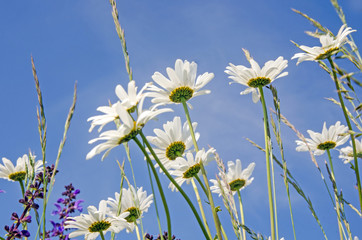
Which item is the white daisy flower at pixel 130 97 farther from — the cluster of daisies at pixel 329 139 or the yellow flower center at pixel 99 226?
the cluster of daisies at pixel 329 139

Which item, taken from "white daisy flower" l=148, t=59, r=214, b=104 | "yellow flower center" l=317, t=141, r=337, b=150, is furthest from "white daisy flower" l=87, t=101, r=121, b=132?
"yellow flower center" l=317, t=141, r=337, b=150

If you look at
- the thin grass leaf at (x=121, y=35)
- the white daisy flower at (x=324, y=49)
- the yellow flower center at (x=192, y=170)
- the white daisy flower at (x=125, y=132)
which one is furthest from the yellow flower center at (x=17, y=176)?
the white daisy flower at (x=324, y=49)

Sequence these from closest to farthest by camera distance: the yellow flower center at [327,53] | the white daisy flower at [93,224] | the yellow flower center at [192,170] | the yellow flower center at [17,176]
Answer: the yellow flower center at [327,53] → the yellow flower center at [192,170] → the white daisy flower at [93,224] → the yellow flower center at [17,176]

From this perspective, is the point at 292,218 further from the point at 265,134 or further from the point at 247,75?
the point at 247,75

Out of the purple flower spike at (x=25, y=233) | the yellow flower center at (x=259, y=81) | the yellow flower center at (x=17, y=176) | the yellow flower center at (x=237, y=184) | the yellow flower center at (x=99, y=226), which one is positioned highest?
the yellow flower center at (x=17, y=176)

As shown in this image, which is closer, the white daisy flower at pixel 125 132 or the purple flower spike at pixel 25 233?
the white daisy flower at pixel 125 132

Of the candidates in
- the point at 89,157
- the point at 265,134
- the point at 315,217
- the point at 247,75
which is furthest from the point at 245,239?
the point at 89,157

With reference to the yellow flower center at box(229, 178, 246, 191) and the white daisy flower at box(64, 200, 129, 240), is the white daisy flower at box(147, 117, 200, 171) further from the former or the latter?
the yellow flower center at box(229, 178, 246, 191)

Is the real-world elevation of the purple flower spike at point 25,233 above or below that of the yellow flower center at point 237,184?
below
